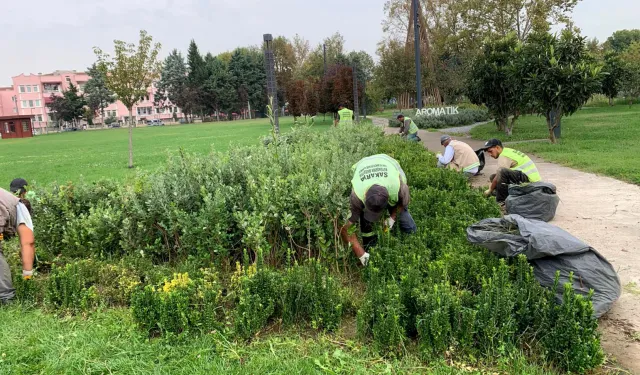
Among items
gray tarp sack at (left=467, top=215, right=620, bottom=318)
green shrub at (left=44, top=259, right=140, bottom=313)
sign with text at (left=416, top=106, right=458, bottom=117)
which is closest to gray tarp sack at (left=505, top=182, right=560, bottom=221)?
gray tarp sack at (left=467, top=215, right=620, bottom=318)

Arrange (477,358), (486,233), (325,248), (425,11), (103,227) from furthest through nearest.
Result: 1. (425,11)
2. (103,227)
3. (325,248)
4. (486,233)
5. (477,358)

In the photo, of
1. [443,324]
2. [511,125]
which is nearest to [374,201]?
[443,324]

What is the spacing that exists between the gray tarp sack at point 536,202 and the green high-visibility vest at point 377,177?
7.11 feet

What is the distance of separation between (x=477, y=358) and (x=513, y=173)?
4031 mm

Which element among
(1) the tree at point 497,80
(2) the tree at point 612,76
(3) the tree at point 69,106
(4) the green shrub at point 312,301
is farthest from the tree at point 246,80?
(4) the green shrub at point 312,301

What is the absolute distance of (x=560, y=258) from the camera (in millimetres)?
3328

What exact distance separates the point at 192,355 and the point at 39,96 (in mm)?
98444

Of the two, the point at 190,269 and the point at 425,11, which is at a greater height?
the point at 425,11

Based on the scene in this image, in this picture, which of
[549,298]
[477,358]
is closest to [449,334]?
[477,358]

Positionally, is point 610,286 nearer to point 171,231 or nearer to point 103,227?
point 171,231

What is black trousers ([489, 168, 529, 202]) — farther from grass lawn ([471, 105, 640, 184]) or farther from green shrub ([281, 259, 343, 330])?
green shrub ([281, 259, 343, 330])

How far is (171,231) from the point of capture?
414cm

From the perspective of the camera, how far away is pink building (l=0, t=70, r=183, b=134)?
272 feet

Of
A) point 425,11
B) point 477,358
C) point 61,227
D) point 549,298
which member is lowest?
point 477,358
